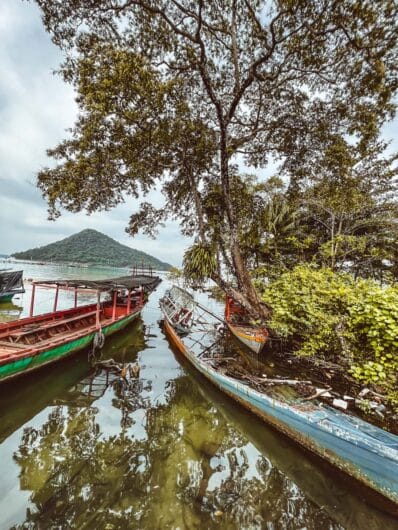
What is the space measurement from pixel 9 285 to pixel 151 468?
20.7 meters

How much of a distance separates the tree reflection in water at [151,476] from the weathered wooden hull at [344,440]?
769mm

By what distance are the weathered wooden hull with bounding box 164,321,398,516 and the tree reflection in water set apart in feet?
2.52

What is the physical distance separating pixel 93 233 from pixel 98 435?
158893 millimetres

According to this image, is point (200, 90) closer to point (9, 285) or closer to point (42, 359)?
point (42, 359)

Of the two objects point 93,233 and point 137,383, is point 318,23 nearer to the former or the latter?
point 137,383

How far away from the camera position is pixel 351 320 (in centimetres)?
485

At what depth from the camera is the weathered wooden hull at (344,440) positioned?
322cm

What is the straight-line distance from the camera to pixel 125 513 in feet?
9.94

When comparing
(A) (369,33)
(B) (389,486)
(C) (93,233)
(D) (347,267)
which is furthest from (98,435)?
(C) (93,233)

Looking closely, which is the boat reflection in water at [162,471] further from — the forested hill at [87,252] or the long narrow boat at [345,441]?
the forested hill at [87,252]

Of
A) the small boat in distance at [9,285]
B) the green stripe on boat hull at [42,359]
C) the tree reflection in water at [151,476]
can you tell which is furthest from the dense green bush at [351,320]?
the small boat in distance at [9,285]

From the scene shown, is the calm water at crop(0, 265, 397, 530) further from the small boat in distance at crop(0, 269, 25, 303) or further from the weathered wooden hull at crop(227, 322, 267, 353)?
the small boat in distance at crop(0, 269, 25, 303)

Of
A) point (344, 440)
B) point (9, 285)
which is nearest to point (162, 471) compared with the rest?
point (344, 440)

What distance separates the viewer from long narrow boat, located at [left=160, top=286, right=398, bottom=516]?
3.23m
